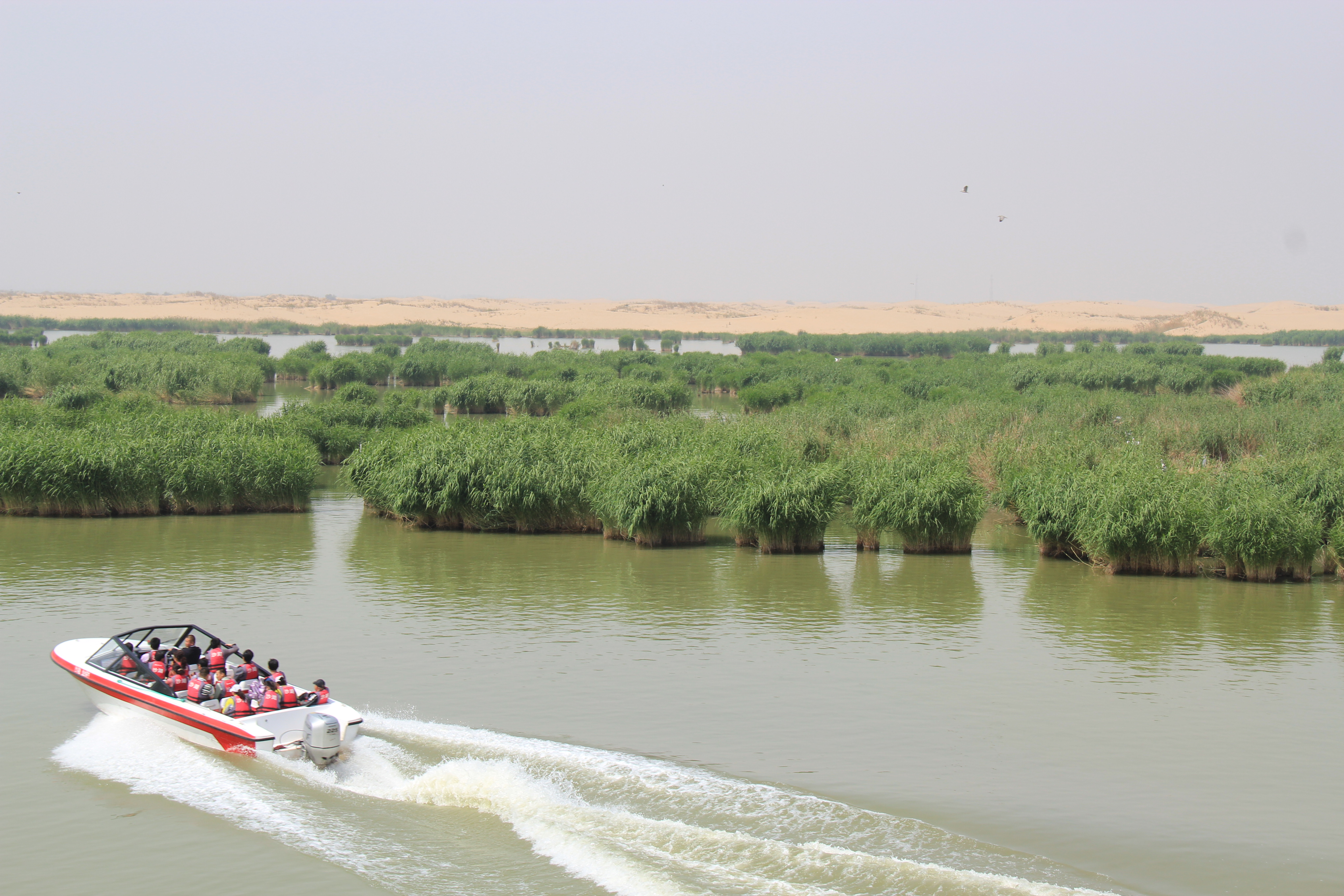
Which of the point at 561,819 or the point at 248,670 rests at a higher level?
the point at 248,670

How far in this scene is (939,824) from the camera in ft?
45.0

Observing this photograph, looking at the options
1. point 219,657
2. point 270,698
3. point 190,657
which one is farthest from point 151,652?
point 270,698

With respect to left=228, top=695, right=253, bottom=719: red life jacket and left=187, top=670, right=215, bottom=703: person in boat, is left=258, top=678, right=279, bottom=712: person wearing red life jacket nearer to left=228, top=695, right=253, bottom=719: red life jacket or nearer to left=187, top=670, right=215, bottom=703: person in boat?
left=228, top=695, right=253, bottom=719: red life jacket

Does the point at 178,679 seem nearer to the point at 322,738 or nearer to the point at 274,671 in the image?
the point at 274,671

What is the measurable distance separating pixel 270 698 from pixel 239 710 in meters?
0.43

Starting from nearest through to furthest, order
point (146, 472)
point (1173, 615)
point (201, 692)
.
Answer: point (201, 692) < point (1173, 615) < point (146, 472)

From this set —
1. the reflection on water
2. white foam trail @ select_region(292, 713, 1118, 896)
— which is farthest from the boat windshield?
the reflection on water

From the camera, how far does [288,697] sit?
1598 cm

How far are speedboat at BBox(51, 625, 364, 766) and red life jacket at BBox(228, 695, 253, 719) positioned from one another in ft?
0.44

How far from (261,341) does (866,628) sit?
4284 inches

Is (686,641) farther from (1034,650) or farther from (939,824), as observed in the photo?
(939,824)

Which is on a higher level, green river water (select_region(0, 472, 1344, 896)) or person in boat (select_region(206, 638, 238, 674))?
person in boat (select_region(206, 638, 238, 674))

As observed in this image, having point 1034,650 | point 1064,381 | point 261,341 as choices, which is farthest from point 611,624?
point 261,341

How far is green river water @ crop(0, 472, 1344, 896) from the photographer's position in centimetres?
1268
